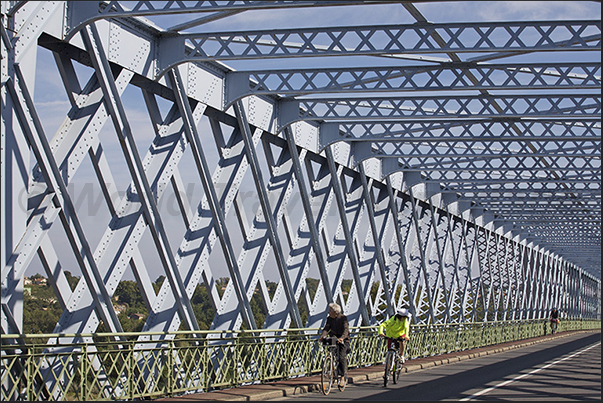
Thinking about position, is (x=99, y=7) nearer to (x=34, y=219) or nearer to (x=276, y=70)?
(x=34, y=219)

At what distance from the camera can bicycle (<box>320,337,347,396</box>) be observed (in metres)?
12.6

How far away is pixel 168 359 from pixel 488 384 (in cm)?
653

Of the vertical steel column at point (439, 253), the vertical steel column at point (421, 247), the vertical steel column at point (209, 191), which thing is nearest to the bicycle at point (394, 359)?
the vertical steel column at point (209, 191)

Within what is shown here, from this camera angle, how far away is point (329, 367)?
1293cm

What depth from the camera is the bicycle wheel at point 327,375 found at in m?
12.5

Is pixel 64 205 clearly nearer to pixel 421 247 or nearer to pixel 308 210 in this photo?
pixel 308 210

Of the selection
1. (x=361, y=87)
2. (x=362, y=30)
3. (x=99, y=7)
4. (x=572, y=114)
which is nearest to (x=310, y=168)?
(x=361, y=87)

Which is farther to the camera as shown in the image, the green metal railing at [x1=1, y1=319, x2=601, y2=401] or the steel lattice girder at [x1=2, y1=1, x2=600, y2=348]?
the steel lattice girder at [x1=2, y1=1, x2=600, y2=348]

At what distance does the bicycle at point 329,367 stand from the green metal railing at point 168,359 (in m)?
1.19

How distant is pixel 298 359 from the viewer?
591 inches

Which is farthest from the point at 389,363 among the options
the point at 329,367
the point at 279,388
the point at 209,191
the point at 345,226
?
the point at 345,226

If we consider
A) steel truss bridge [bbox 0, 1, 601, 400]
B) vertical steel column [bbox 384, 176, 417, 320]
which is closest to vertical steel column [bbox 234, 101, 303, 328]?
steel truss bridge [bbox 0, 1, 601, 400]

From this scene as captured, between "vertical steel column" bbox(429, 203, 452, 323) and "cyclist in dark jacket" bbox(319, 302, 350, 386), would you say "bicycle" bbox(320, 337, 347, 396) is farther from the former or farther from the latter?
"vertical steel column" bbox(429, 203, 452, 323)

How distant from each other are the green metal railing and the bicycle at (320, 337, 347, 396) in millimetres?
1188
